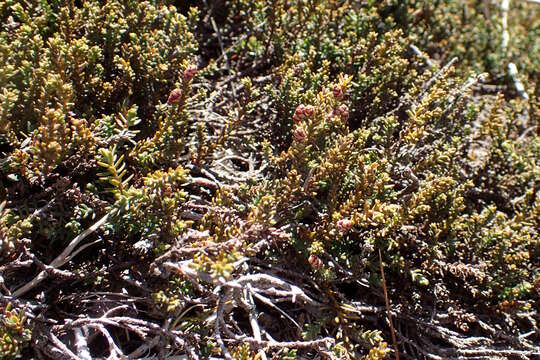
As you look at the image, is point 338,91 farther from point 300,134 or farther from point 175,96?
point 175,96

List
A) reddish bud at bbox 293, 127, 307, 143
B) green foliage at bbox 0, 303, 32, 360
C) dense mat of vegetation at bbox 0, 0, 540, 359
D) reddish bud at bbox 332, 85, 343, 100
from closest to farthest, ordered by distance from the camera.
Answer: green foliage at bbox 0, 303, 32, 360 < dense mat of vegetation at bbox 0, 0, 540, 359 < reddish bud at bbox 293, 127, 307, 143 < reddish bud at bbox 332, 85, 343, 100

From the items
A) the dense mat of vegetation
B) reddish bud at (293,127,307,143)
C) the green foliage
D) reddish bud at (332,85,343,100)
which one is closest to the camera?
the green foliage

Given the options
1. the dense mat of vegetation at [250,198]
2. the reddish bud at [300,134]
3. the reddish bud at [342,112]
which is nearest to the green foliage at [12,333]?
the dense mat of vegetation at [250,198]

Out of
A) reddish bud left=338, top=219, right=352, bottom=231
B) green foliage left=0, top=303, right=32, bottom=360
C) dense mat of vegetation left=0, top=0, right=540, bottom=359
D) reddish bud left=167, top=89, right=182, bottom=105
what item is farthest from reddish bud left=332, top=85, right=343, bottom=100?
green foliage left=0, top=303, right=32, bottom=360

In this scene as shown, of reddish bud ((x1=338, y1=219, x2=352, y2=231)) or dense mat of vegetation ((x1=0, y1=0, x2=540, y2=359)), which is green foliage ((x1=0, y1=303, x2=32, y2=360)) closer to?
dense mat of vegetation ((x1=0, y1=0, x2=540, y2=359))

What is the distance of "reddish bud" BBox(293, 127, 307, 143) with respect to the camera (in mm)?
2213

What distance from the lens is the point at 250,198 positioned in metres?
2.43

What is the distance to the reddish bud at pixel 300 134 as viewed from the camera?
221 cm

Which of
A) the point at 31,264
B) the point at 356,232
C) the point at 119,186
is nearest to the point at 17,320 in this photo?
the point at 31,264

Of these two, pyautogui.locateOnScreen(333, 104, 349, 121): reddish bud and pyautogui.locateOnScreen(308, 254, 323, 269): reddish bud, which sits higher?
pyautogui.locateOnScreen(333, 104, 349, 121): reddish bud

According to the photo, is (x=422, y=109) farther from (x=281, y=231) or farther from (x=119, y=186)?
(x=119, y=186)

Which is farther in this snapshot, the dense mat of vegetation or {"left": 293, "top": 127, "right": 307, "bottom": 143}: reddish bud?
{"left": 293, "top": 127, "right": 307, "bottom": 143}: reddish bud

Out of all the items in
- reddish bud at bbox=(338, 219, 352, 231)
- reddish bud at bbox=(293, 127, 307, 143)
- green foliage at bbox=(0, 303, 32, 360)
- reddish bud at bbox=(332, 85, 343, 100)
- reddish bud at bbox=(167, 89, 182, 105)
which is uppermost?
reddish bud at bbox=(167, 89, 182, 105)

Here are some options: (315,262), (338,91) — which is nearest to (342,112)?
(338,91)
